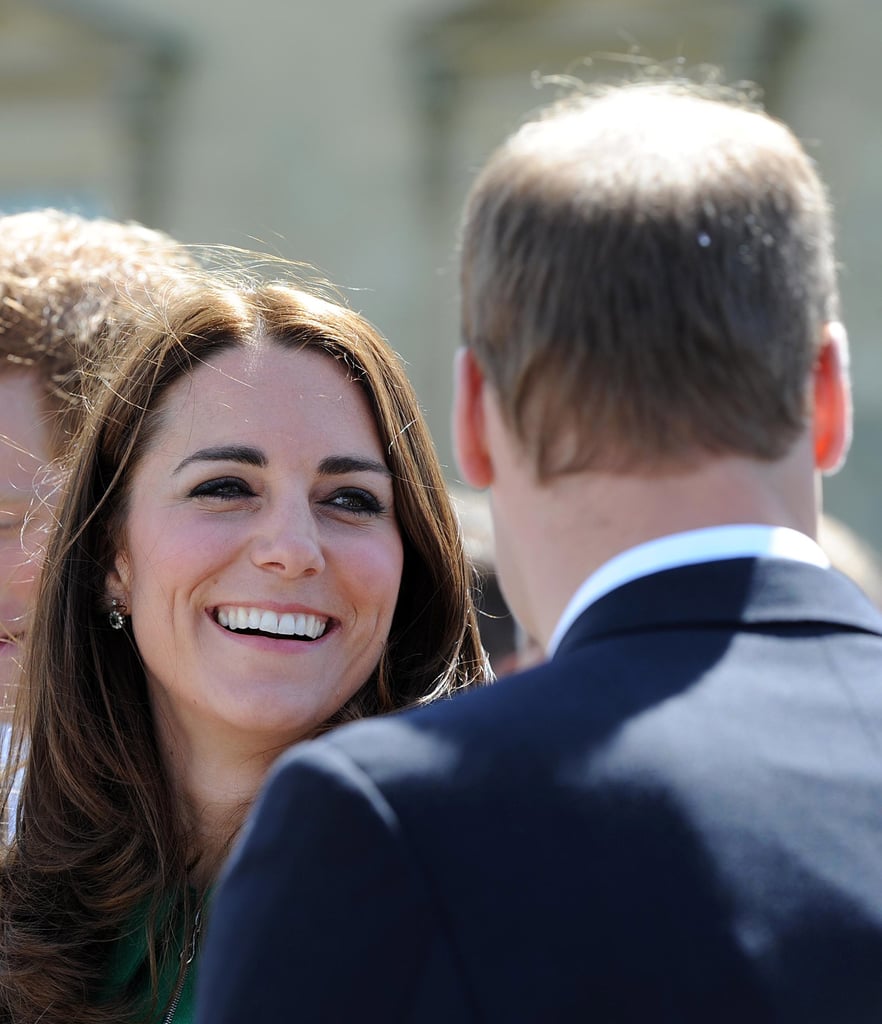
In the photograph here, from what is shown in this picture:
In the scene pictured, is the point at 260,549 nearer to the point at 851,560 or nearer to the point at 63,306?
the point at 63,306

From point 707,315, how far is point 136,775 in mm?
1604

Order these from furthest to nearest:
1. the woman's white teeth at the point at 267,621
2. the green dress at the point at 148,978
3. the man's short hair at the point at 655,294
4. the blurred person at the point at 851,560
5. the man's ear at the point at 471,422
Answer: the blurred person at the point at 851,560, the woman's white teeth at the point at 267,621, the green dress at the point at 148,978, the man's ear at the point at 471,422, the man's short hair at the point at 655,294

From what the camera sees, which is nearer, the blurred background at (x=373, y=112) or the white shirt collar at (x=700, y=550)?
the white shirt collar at (x=700, y=550)

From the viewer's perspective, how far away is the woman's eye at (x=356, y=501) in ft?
8.07

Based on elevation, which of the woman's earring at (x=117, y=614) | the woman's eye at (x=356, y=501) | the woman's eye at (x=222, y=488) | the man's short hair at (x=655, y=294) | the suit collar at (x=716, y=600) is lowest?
the woman's earring at (x=117, y=614)

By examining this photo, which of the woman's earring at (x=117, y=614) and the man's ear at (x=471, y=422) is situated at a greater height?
the man's ear at (x=471, y=422)

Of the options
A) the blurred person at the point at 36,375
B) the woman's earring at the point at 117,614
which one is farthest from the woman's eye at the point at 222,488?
the blurred person at the point at 36,375

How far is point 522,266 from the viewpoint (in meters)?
1.27

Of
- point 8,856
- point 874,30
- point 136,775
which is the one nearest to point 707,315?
point 136,775

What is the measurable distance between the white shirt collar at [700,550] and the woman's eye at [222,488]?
1221mm

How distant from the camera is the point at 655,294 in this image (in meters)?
1.22

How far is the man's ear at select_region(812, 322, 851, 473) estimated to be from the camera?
1.32 m

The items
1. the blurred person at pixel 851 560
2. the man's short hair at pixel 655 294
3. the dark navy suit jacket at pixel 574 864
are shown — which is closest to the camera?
the dark navy suit jacket at pixel 574 864

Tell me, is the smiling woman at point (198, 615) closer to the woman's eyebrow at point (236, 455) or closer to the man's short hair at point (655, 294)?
the woman's eyebrow at point (236, 455)
